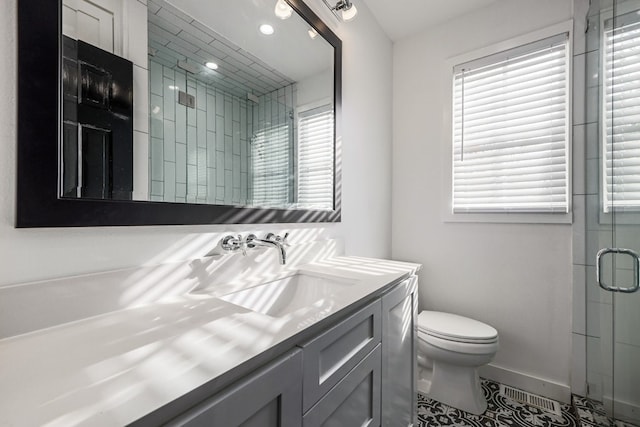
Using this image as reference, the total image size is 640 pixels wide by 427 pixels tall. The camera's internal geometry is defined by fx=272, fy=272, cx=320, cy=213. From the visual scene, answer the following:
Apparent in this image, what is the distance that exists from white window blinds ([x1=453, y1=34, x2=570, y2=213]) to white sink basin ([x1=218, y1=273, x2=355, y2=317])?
128cm

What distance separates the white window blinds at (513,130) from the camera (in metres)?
1.64

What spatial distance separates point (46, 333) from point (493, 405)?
6.75 ft

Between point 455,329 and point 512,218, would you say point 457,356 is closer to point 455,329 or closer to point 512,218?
point 455,329

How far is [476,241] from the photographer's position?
1.87m

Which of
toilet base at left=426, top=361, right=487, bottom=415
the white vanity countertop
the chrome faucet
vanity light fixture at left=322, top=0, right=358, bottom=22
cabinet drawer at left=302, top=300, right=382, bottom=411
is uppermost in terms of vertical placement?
vanity light fixture at left=322, top=0, right=358, bottom=22

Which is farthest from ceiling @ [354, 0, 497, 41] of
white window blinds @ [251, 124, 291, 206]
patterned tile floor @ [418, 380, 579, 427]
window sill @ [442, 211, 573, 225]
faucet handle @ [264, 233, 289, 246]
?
patterned tile floor @ [418, 380, 579, 427]

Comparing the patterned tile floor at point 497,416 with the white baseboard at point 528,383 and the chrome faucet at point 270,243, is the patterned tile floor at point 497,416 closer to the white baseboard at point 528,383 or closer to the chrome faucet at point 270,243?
the white baseboard at point 528,383

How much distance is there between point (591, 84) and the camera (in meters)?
1.51

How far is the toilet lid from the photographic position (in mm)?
1465

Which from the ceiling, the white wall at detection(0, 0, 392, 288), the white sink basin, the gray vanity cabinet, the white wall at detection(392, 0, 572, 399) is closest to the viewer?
the gray vanity cabinet

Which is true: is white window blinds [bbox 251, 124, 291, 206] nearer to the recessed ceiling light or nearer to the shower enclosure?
the recessed ceiling light

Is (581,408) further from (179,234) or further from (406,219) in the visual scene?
(179,234)

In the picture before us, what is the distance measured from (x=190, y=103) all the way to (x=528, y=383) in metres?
2.34

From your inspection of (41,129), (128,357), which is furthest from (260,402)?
(41,129)
